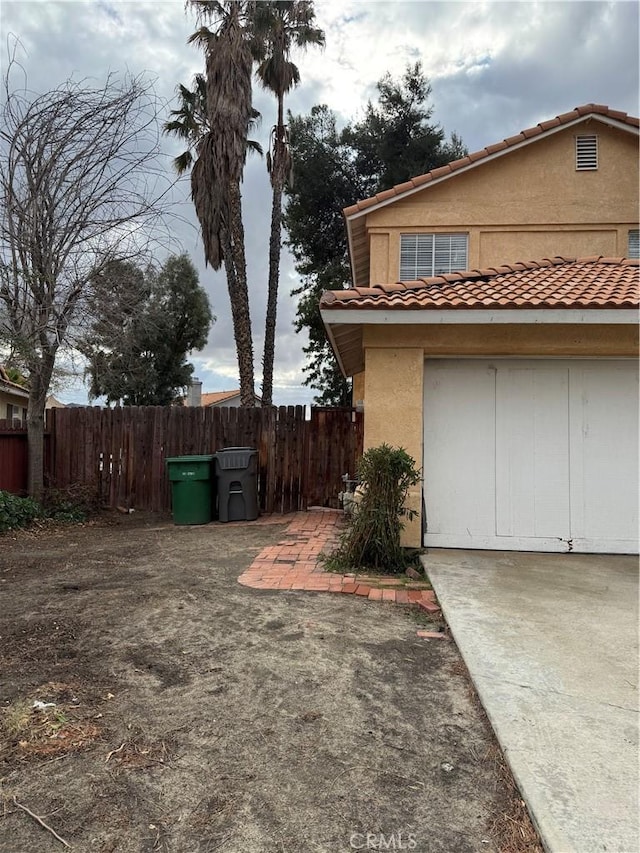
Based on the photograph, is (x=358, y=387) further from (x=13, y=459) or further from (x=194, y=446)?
(x=13, y=459)

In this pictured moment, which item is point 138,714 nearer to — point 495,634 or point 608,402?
point 495,634

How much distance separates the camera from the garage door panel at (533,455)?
249 inches

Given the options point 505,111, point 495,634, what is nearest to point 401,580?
point 495,634

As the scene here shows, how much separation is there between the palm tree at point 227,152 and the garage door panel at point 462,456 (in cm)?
921

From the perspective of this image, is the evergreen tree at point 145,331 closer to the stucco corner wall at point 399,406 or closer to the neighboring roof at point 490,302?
the neighboring roof at point 490,302

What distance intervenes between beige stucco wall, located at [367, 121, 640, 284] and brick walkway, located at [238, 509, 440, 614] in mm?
5336

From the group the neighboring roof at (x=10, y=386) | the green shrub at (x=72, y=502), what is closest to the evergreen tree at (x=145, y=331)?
the green shrub at (x=72, y=502)

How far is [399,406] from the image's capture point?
6332 millimetres

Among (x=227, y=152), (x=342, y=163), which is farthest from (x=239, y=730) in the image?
(x=342, y=163)

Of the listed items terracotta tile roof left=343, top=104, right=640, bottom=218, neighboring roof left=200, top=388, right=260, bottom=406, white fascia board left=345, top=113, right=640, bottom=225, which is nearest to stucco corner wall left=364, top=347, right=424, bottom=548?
terracotta tile roof left=343, top=104, right=640, bottom=218

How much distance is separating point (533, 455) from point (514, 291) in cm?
194

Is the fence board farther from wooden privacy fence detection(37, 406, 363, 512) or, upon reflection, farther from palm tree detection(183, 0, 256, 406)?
palm tree detection(183, 0, 256, 406)

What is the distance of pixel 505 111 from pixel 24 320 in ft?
30.7

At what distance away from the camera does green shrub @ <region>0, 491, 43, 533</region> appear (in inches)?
315
